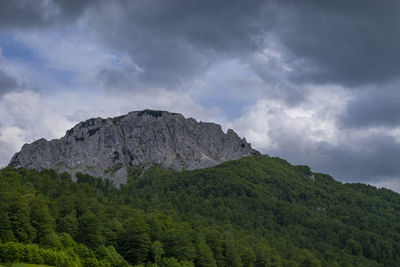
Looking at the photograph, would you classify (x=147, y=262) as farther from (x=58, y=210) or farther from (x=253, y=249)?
(x=253, y=249)

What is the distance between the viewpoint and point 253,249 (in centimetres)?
17275

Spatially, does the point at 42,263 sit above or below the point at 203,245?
below

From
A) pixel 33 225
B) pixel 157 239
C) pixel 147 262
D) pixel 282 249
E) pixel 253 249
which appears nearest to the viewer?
pixel 33 225

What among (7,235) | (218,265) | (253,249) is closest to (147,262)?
(218,265)

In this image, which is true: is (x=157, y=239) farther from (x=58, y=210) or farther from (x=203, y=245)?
(x=58, y=210)

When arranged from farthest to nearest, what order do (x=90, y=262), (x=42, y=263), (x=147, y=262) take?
(x=147, y=262) < (x=90, y=262) < (x=42, y=263)

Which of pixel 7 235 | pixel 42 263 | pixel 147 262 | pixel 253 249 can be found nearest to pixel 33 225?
pixel 7 235

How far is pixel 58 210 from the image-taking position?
136 metres

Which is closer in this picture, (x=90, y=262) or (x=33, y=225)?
(x=90, y=262)

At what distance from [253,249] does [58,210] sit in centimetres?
8066

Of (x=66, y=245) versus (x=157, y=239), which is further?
(x=157, y=239)

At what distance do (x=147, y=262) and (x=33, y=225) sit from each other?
33971 mm

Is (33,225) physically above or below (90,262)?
above

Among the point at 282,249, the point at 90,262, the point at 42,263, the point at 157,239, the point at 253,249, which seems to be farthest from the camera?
the point at 282,249
